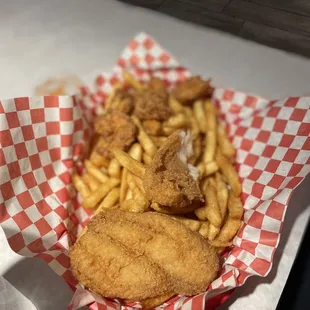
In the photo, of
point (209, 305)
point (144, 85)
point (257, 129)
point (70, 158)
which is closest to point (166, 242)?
point (209, 305)

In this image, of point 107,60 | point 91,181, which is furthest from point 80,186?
point 107,60

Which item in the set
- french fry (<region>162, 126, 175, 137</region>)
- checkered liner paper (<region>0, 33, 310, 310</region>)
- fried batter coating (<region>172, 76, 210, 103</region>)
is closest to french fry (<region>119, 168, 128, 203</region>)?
checkered liner paper (<region>0, 33, 310, 310</region>)

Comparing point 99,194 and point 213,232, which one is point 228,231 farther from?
point 99,194

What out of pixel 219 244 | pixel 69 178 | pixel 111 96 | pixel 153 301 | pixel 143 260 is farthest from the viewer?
pixel 111 96

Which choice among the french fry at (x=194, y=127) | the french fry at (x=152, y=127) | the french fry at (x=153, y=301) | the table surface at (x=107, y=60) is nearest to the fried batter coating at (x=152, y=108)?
the french fry at (x=152, y=127)

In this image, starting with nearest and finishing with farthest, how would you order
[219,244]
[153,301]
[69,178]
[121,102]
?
1. [153,301]
2. [219,244]
3. [69,178]
4. [121,102]

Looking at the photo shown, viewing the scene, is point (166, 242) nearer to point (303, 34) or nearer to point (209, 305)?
point (209, 305)
